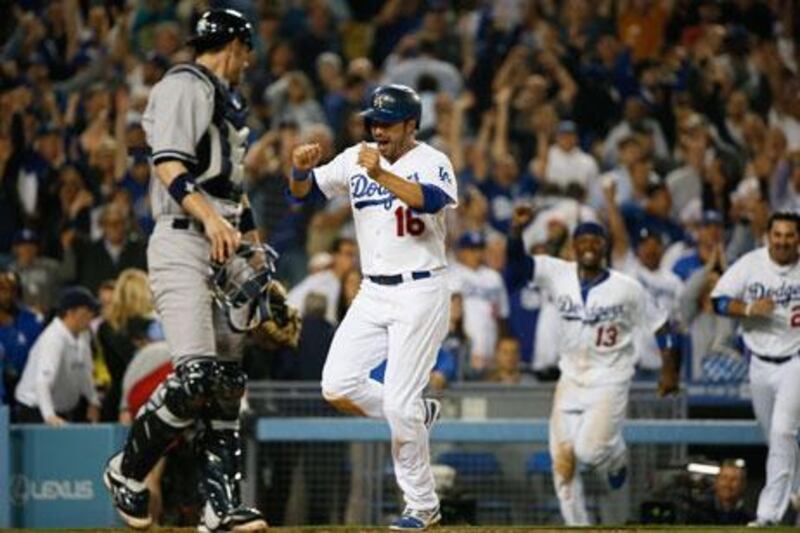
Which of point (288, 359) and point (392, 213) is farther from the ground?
point (392, 213)

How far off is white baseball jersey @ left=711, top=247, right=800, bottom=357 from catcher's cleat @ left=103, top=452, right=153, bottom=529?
5.00 meters

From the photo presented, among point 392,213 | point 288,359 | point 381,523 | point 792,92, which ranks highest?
point 792,92

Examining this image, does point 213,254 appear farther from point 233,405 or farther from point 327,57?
point 327,57

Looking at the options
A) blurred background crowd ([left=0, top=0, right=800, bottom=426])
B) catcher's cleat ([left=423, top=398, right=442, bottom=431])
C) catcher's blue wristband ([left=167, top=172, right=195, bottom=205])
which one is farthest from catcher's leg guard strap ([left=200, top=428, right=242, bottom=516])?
blurred background crowd ([left=0, top=0, right=800, bottom=426])

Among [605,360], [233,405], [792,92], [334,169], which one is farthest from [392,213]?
[792,92]

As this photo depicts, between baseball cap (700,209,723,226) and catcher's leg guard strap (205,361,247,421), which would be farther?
baseball cap (700,209,723,226)

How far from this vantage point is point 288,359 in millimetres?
15227

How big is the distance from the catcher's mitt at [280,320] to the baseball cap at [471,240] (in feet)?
22.1

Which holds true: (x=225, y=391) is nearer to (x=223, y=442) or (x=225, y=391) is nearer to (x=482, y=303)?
(x=223, y=442)

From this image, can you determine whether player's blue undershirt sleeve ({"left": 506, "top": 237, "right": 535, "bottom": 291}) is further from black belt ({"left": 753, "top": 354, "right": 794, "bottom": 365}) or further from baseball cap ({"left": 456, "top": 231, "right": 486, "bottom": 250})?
baseball cap ({"left": 456, "top": 231, "right": 486, "bottom": 250})

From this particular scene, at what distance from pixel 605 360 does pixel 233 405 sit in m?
4.74

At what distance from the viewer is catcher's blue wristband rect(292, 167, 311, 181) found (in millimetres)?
10234

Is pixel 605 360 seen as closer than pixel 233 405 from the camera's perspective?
No

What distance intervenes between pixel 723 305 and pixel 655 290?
293 centimetres
